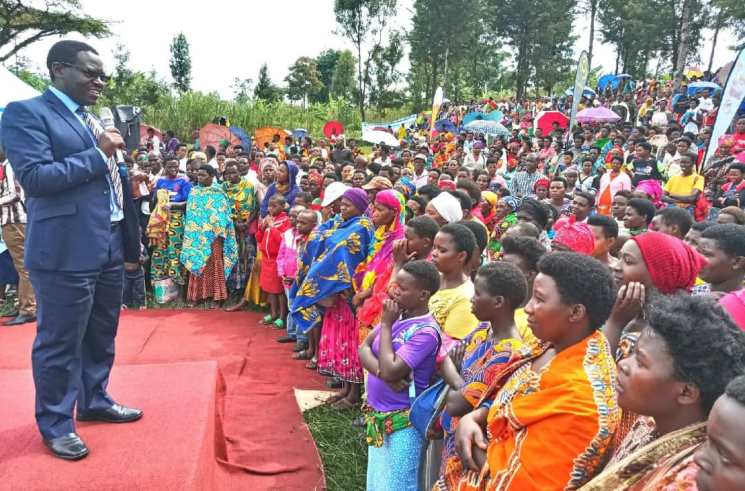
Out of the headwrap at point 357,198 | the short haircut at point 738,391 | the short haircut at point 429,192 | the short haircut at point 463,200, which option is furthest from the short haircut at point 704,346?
the short haircut at point 429,192

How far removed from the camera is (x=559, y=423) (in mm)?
1561

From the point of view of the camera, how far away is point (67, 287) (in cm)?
241

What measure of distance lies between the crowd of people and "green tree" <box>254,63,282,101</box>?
120ft

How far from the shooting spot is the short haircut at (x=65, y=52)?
2.38 meters

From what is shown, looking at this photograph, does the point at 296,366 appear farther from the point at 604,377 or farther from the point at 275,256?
the point at 604,377

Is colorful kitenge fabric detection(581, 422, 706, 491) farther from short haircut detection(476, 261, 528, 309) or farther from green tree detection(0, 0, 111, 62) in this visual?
green tree detection(0, 0, 111, 62)

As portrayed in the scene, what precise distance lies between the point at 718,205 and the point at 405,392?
4.94 meters

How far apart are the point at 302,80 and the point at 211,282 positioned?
3984 cm

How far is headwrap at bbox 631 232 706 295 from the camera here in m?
2.13

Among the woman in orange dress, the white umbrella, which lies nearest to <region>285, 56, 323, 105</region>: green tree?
the white umbrella

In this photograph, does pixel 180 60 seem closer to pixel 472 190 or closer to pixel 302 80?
pixel 302 80

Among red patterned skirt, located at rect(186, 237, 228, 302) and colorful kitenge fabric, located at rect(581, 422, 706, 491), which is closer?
colorful kitenge fabric, located at rect(581, 422, 706, 491)

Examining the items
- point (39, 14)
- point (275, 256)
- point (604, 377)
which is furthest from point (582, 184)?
point (39, 14)

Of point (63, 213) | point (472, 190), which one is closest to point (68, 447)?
point (63, 213)
